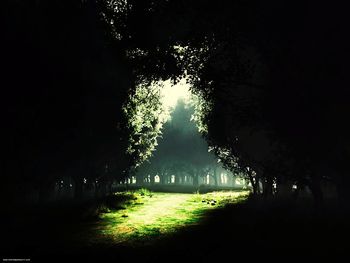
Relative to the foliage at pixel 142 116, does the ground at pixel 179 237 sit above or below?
below

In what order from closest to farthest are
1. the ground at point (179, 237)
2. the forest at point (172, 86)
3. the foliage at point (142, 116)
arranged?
the ground at point (179, 237) < the forest at point (172, 86) < the foliage at point (142, 116)

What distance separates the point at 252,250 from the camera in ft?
33.7

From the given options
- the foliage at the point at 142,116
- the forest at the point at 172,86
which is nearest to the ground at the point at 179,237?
the forest at the point at 172,86

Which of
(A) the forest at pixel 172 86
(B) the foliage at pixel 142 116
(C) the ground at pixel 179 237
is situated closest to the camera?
(C) the ground at pixel 179 237

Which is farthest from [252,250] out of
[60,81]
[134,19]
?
[60,81]

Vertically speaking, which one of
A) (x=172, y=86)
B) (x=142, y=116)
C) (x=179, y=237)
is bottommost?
(x=179, y=237)

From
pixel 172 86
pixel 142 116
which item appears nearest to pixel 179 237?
pixel 172 86

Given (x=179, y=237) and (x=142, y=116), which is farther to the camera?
(x=142, y=116)

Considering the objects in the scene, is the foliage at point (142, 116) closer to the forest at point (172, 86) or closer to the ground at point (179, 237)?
the forest at point (172, 86)

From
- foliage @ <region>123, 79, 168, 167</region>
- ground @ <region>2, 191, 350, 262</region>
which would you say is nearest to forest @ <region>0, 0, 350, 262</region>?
ground @ <region>2, 191, 350, 262</region>

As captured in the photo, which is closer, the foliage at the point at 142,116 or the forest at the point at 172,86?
the forest at the point at 172,86

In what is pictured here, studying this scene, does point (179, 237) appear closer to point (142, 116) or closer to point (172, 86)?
point (172, 86)

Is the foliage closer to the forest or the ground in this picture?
the forest

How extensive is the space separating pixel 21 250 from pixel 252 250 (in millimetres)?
7105
